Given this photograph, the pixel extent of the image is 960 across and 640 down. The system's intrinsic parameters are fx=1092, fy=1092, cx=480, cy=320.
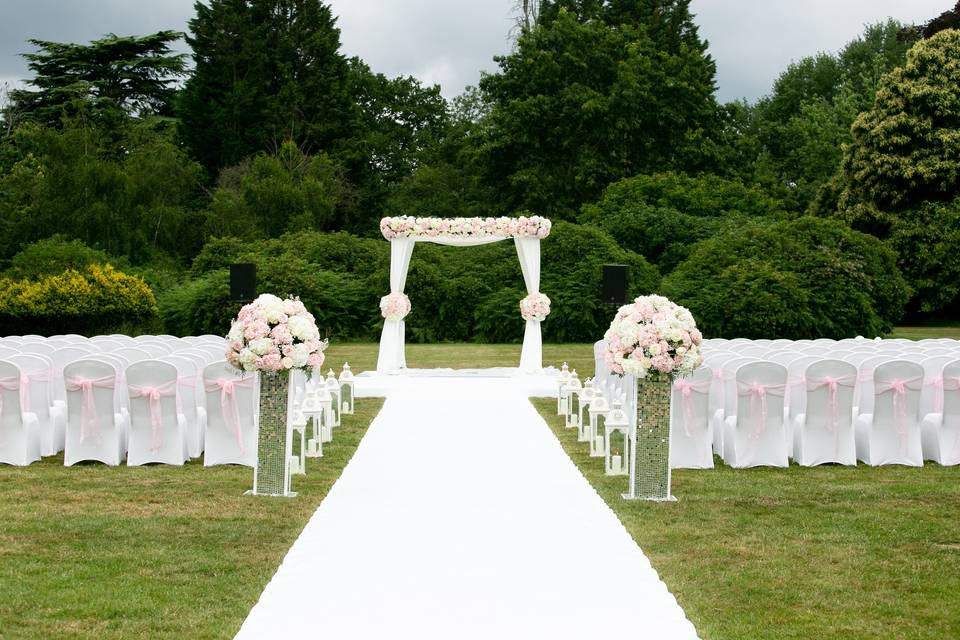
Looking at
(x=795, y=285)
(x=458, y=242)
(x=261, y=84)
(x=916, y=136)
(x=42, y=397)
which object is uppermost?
(x=261, y=84)

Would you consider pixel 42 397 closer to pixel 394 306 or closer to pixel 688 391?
pixel 688 391

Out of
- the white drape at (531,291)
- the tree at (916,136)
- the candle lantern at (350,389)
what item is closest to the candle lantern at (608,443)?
the candle lantern at (350,389)

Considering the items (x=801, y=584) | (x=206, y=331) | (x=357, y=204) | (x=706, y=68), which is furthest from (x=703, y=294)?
(x=801, y=584)

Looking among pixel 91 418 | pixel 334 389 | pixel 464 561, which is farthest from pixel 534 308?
pixel 464 561

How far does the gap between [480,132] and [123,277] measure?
50.8ft

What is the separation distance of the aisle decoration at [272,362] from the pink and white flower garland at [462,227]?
10.6m

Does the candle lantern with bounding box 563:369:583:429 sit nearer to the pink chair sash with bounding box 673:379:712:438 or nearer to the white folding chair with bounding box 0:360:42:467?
the pink chair sash with bounding box 673:379:712:438

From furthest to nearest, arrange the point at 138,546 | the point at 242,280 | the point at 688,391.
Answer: the point at 242,280, the point at 688,391, the point at 138,546

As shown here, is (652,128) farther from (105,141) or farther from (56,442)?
(56,442)

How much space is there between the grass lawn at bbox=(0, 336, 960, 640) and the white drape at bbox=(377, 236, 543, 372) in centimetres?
903

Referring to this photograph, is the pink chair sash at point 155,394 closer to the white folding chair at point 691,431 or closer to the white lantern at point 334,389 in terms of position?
the white lantern at point 334,389

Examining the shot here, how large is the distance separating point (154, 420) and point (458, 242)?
10.3m

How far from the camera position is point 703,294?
83.7ft

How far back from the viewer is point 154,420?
9297 mm
